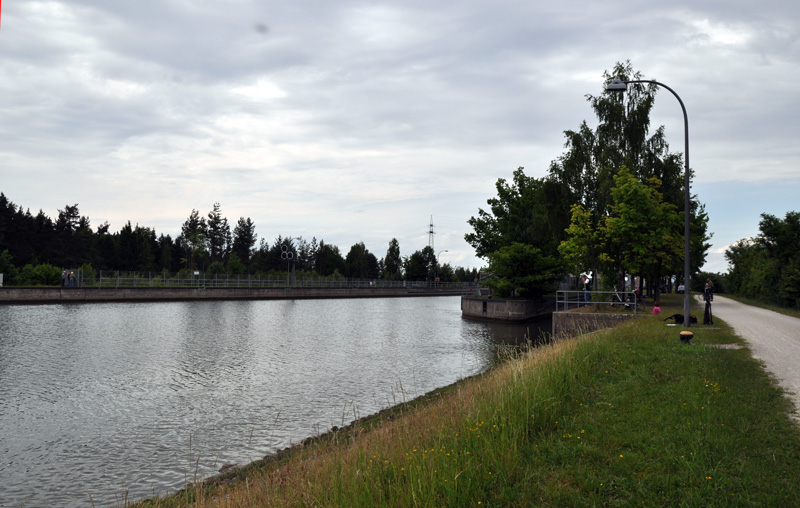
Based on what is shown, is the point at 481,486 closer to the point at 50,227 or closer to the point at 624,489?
the point at 624,489

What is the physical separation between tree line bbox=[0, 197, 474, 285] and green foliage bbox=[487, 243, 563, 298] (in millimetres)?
35898

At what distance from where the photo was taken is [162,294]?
194ft

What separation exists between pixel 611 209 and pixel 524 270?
11855 mm

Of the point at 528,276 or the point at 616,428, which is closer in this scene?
the point at 616,428

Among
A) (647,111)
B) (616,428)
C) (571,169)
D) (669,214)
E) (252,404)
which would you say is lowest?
(252,404)

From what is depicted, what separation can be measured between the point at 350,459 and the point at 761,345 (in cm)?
1360

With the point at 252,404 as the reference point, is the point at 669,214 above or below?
above

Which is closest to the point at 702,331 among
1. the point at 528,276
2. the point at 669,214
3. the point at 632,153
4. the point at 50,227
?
the point at 669,214

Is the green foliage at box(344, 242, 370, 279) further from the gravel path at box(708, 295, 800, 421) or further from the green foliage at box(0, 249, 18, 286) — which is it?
the gravel path at box(708, 295, 800, 421)

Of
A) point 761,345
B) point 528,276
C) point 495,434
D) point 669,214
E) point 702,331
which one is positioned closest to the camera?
point 495,434

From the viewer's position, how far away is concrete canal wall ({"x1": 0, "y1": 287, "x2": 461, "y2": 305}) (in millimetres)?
48062

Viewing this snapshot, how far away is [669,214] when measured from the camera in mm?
34375

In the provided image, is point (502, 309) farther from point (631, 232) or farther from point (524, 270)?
point (631, 232)

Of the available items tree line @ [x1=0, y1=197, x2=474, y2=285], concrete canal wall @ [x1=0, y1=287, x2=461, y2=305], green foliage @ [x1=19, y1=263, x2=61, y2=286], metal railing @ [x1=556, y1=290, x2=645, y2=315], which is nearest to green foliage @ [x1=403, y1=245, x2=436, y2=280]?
tree line @ [x1=0, y1=197, x2=474, y2=285]
